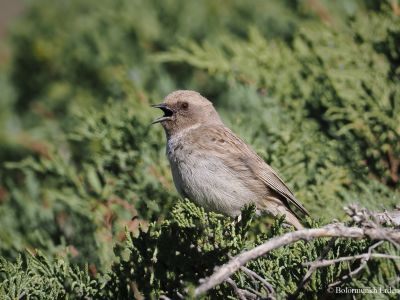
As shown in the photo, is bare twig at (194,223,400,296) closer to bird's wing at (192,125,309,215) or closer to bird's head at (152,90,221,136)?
bird's wing at (192,125,309,215)

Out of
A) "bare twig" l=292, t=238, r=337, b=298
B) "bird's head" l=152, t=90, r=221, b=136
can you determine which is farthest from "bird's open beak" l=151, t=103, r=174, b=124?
"bare twig" l=292, t=238, r=337, b=298

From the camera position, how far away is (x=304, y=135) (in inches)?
214

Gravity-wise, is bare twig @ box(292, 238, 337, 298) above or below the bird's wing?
above

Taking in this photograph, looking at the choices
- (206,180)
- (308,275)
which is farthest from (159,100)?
(308,275)

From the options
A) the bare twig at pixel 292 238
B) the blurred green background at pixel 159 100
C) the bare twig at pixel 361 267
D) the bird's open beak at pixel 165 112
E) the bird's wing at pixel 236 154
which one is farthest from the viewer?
the bird's open beak at pixel 165 112

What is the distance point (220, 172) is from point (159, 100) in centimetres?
169

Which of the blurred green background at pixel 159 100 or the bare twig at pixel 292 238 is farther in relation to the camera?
the blurred green background at pixel 159 100

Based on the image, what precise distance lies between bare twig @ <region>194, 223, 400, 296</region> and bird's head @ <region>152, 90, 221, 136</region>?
10.5ft

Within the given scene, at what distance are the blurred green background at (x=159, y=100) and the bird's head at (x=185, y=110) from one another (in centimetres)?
24

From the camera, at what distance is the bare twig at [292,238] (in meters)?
2.71

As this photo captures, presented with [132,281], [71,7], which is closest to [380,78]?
[132,281]

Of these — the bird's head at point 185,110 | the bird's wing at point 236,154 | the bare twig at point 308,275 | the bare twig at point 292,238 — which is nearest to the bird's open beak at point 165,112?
the bird's head at point 185,110

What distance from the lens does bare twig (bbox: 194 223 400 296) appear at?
2.71 metres

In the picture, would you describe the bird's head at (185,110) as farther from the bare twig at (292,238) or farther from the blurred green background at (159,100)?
the bare twig at (292,238)
